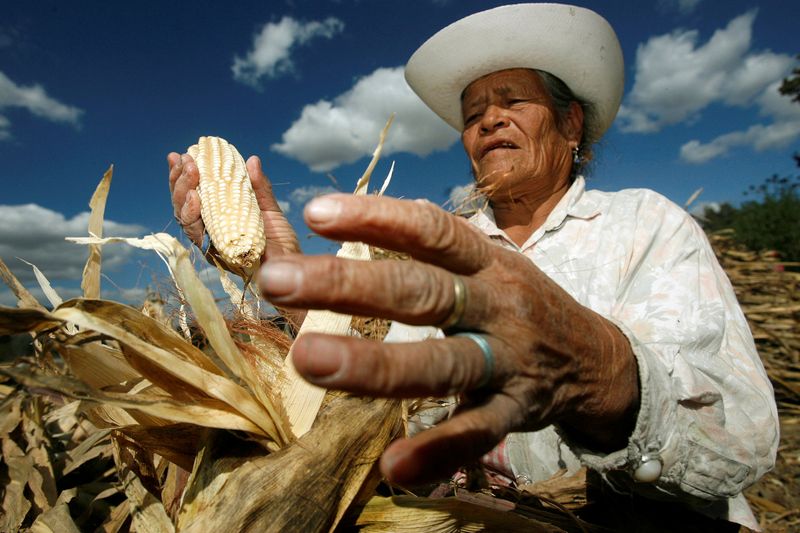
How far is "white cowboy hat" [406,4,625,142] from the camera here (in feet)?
7.47

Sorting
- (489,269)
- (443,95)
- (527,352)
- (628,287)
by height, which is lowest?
(527,352)

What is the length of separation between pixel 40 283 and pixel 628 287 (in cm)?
186

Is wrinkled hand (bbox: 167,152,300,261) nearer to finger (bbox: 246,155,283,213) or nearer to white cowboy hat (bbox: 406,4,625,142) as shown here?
finger (bbox: 246,155,283,213)

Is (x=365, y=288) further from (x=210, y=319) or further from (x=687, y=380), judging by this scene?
(x=687, y=380)

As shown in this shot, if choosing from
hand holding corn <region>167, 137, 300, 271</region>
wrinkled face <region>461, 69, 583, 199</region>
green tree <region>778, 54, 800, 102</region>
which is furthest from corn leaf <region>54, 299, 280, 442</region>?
green tree <region>778, 54, 800, 102</region>

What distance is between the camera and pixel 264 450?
104 cm

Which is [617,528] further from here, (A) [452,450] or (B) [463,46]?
(B) [463,46]

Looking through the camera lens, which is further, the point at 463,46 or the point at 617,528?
the point at 463,46

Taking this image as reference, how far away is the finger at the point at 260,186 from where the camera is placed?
6.58 feet

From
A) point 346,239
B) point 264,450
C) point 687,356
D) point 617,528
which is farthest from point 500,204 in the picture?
point 346,239

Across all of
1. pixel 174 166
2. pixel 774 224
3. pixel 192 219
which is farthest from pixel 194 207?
pixel 774 224

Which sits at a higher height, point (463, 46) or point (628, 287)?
point (463, 46)

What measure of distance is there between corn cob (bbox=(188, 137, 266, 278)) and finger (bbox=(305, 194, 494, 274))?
93cm

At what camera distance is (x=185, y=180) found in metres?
1.81
